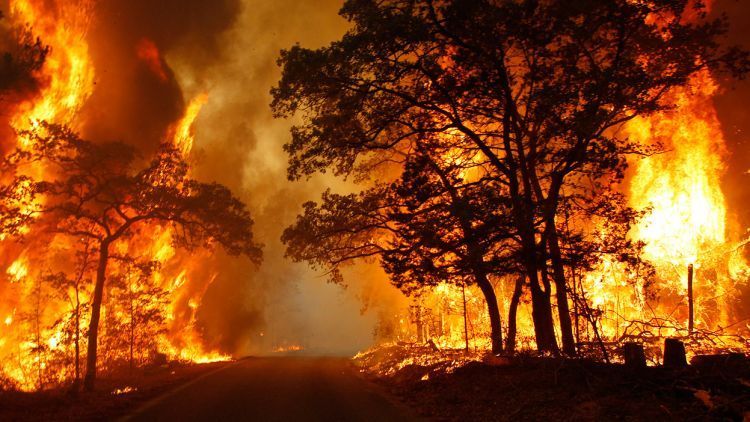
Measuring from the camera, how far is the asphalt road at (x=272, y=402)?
10.3 metres

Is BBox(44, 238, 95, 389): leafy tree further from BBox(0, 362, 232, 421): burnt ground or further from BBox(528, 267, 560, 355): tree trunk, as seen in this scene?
BBox(528, 267, 560, 355): tree trunk

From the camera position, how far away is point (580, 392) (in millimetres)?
8680

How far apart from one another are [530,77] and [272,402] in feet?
37.9

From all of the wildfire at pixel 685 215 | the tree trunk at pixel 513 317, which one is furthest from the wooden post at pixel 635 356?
the wildfire at pixel 685 215

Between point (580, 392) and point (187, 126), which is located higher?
point (187, 126)

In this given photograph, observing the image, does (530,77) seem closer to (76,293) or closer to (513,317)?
(513,317)

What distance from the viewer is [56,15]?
27156mm

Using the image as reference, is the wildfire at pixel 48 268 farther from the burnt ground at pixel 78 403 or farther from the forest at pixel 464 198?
the burnt ground at pixel 78 403

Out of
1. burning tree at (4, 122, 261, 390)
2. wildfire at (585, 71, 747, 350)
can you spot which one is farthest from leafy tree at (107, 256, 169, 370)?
wildfire at (585, 71, 747, 350)

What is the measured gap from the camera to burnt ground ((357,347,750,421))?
6.87 meters

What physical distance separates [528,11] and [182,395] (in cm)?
1473

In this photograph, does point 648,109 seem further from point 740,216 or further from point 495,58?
point 740,216

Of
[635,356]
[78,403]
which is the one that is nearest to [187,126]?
[78,403]

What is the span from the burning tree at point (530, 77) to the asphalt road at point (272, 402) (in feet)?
18.4
